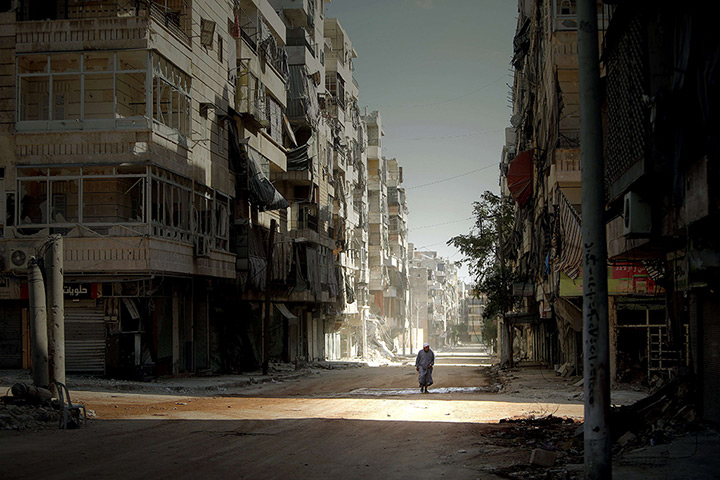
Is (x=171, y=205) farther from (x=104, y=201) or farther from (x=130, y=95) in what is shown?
(x=130, y=95)

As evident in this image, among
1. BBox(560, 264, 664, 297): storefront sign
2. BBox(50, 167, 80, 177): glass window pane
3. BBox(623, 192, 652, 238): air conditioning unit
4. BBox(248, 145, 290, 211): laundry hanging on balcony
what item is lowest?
BBox(560, 264, 664, 297): storefront sign

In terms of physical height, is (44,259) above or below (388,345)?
above

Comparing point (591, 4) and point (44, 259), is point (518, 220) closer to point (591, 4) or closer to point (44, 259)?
point (44, 259)

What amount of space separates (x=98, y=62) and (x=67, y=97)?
166 centimetres

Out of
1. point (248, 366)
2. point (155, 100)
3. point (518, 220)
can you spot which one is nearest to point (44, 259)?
point (155, 100)

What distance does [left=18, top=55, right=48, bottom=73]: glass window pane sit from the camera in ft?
83.4

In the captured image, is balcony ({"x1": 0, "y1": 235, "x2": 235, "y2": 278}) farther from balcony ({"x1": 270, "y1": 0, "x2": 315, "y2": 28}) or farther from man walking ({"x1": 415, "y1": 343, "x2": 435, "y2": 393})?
balcony ({"x1": 270, "y1": 0, "x2": 315, "y2": 28})

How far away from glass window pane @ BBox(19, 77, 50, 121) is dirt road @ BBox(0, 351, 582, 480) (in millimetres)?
10445

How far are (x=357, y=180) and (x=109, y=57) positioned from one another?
4829 centimetres

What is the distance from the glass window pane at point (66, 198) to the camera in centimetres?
2612

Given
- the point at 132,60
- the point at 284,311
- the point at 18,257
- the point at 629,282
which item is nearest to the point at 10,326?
→ the point at 18,257

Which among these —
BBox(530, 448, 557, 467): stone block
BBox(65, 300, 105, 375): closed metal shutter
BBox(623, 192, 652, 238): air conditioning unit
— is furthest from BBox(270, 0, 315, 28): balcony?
BBox(530, 448, 557, 467): stone block

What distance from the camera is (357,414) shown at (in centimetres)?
1736

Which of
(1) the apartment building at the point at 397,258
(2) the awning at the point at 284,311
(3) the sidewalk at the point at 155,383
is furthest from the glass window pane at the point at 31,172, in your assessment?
(1) the apartment building at the point at 397,258
